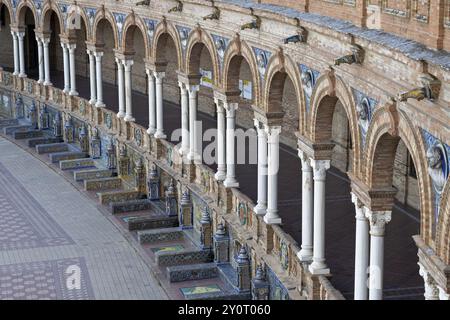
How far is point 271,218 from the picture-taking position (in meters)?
21.4

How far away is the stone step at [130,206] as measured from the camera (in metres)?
28.3

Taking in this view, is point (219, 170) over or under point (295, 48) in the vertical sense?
under

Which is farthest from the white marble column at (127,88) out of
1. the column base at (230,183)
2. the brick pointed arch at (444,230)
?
the brick pointed arch at (444,230)

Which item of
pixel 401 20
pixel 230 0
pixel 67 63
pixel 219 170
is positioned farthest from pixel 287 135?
pixel 401 20

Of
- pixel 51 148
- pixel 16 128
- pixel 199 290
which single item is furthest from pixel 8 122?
pixel 199 290

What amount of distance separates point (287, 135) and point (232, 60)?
6323 mm

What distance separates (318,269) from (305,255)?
2.69 feet

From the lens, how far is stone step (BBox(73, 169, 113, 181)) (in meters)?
31.5

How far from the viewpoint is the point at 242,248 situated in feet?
72.6

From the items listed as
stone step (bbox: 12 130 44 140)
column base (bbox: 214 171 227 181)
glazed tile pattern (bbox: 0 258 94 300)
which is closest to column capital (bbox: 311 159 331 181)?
column base (bbox: 214 171 227 181)

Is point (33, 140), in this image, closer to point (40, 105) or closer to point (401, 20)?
point (40, 105)

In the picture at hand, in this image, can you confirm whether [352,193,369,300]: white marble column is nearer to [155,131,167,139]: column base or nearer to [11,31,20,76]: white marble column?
[155,131,167,139]: column base

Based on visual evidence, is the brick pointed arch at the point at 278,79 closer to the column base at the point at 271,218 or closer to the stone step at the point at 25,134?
the column base at the point at 271,218

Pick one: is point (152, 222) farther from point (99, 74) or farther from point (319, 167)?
point (319, 167)
